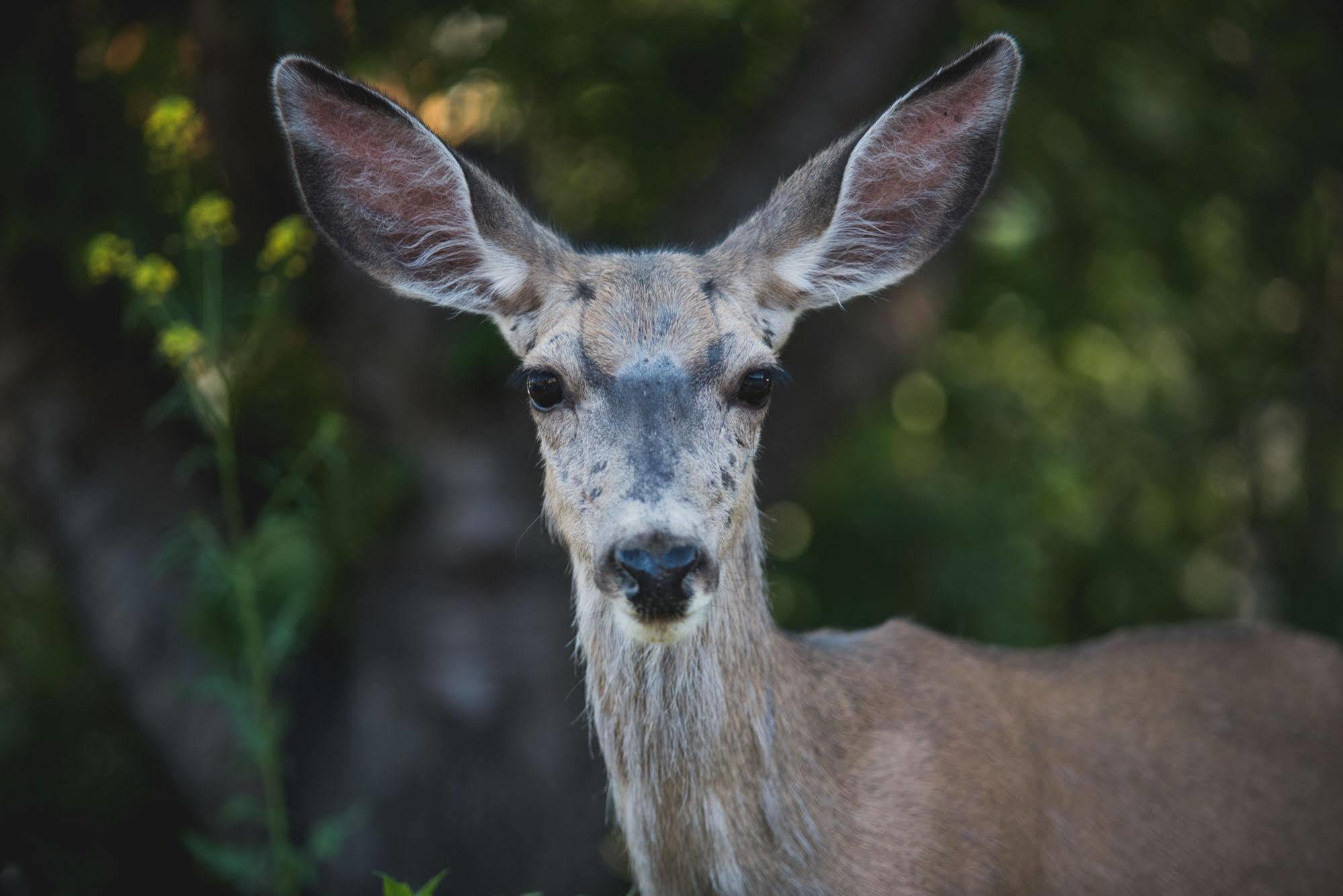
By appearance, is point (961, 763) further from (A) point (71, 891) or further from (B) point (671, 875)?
(A) point (71, 891)

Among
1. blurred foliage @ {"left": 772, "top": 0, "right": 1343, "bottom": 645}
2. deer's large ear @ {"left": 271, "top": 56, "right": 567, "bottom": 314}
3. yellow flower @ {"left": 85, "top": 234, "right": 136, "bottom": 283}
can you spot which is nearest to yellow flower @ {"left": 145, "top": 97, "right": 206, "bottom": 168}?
yellow flower @ {"left": 85, "top": 234, "right": 136, "bottom": 283}

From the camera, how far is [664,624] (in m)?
2.99

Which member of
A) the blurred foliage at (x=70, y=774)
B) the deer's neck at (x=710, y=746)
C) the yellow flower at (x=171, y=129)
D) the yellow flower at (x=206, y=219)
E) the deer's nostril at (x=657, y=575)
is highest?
the yellow flower at (x=171, y=129)

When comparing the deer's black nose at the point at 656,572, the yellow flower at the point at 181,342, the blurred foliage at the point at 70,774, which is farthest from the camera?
the blurred foliage at the point at 70,774

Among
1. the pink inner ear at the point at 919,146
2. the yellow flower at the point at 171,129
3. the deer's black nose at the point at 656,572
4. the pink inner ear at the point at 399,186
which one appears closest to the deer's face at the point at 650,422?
the deer's black nose at the point at 656,572

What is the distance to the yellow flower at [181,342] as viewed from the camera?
3939mm

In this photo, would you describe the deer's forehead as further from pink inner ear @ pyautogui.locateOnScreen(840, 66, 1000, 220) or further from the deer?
pink inner ear @ pyautogui.locateOnScreen(840, 66, 1000, 220)

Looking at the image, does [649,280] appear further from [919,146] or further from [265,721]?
[265,721]

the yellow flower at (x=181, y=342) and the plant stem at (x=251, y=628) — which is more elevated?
the yellow flower at (x=181, y=342)

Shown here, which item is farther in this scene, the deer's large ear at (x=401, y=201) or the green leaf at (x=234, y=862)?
the green leaf at (x=234, y=862)

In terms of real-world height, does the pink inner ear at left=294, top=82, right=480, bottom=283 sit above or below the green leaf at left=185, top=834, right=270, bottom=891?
above

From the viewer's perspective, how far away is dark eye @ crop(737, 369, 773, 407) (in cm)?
347

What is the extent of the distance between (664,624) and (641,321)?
92 cm

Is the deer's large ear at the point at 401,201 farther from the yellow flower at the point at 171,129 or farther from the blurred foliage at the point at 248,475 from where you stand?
the yellow flower at the point at 171,129
